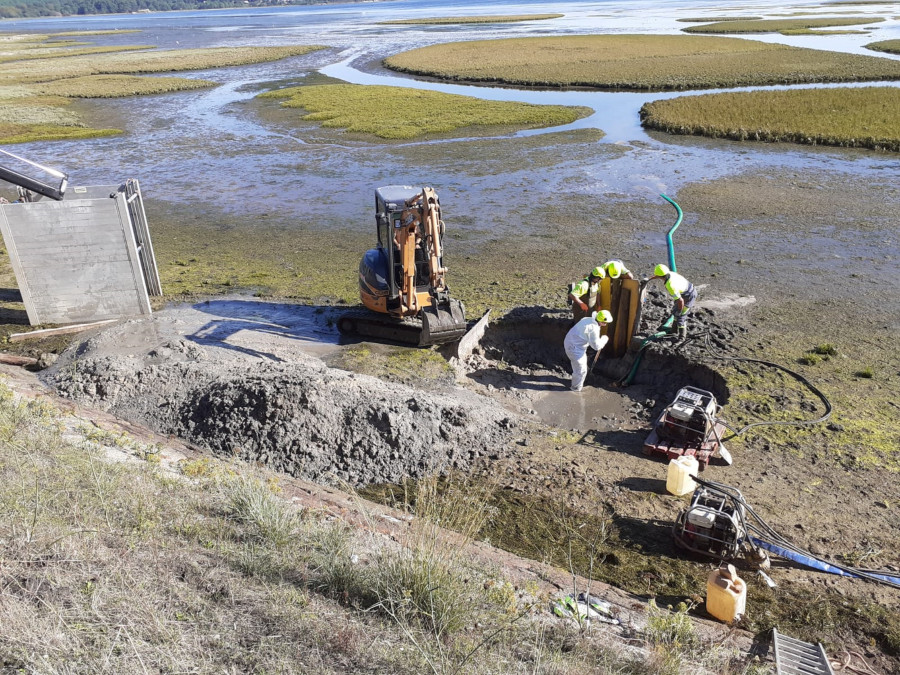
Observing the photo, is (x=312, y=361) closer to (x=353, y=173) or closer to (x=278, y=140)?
(x=353, y=173)

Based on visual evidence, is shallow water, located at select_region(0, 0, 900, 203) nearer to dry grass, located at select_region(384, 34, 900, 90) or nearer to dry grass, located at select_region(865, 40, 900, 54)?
dry grass, located at select_region(865, 40, 900, 54)

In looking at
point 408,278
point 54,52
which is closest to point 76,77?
point 54,52

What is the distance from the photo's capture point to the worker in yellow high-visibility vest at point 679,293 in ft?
35.6

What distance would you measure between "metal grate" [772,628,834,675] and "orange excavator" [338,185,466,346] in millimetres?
6850

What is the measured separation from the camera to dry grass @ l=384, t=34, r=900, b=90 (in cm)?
4416

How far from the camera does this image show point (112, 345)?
11.7 metres

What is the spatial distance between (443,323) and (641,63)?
49.7 m

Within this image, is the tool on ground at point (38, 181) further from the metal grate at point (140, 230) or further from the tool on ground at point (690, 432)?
the tool on ground at point (690, 432)

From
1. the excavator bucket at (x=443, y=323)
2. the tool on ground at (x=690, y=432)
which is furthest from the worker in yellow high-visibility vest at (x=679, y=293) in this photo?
the excavator bucket at (x=443, y=323)

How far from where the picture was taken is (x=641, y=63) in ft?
174

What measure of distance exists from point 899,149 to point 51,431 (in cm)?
3023

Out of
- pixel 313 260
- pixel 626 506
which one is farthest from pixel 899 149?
pixel 626 506

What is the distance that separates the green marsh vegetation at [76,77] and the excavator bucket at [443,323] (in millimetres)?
32347

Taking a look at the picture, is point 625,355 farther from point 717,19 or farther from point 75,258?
point 717,19
